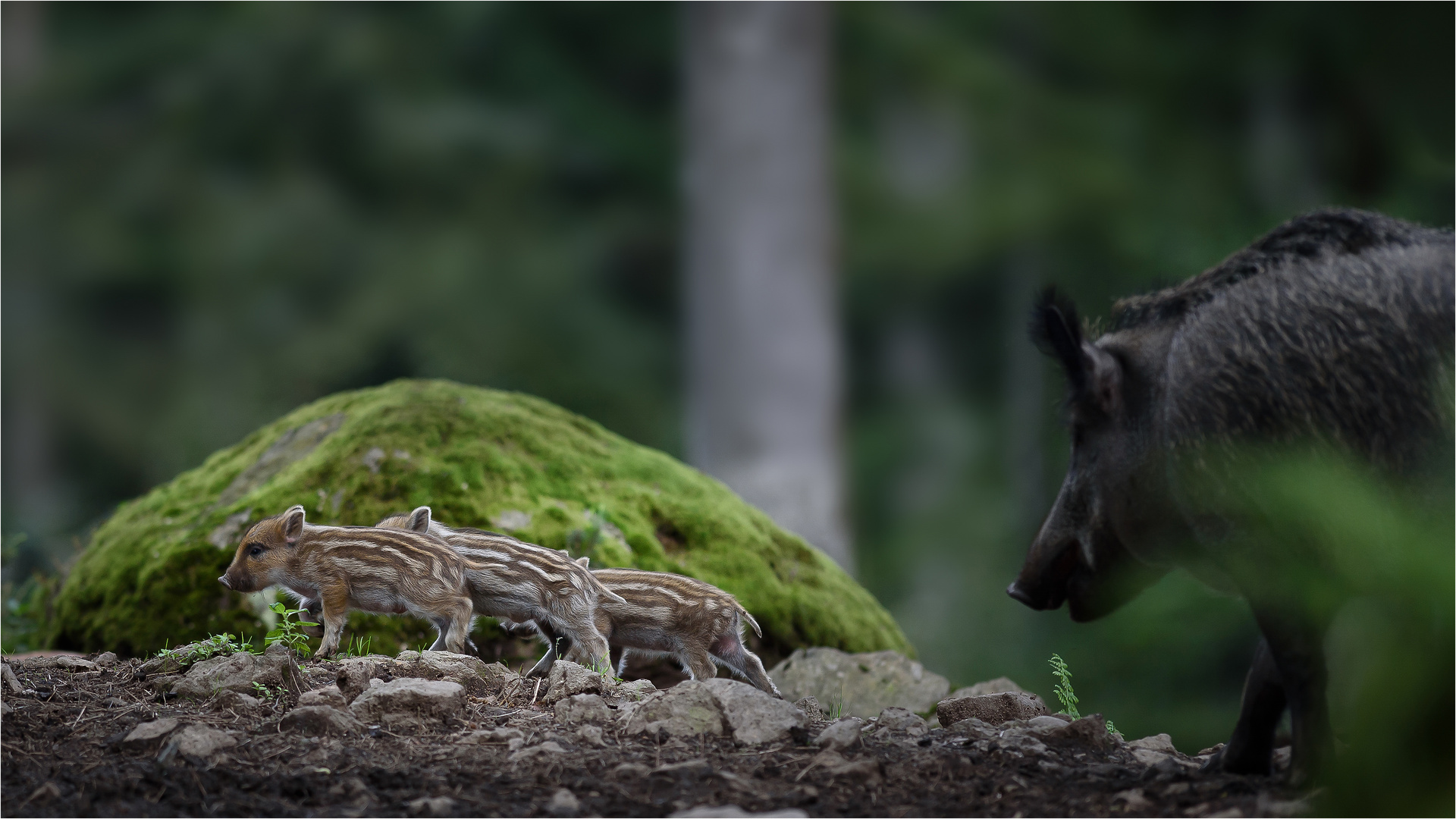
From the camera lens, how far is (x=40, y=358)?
58.4ft

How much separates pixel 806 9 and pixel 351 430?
28.5 feet

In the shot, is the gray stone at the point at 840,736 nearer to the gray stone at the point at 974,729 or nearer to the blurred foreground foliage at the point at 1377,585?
the gray stone at the point at 974,729

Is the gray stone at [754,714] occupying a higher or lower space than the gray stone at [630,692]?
lower

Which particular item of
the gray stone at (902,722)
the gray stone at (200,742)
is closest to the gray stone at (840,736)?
the gray stone at (902,722)

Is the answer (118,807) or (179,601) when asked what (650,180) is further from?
(118,807)

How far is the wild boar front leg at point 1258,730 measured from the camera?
14.0 feet

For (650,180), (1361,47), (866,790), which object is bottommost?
(866,790)

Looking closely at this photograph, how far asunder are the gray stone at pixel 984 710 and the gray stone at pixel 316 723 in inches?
90.2

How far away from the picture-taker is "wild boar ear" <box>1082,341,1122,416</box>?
15.1 ft

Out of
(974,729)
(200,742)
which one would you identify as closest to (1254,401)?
(974,729)

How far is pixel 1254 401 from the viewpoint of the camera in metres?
4.07

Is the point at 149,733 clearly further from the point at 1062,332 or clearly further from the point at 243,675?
the point at 1062,332

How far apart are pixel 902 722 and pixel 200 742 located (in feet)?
7.74

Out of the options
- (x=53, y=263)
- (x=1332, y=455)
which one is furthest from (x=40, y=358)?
(x=1332, y=455)
